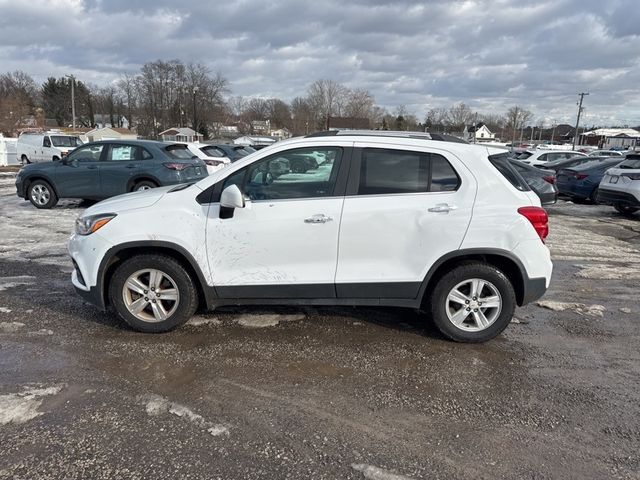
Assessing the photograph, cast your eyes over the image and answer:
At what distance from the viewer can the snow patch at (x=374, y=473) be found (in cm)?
253

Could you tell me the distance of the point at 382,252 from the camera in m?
4.00

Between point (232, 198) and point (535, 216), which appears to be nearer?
point (232, 198)

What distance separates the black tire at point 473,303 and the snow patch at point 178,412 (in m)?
2.15

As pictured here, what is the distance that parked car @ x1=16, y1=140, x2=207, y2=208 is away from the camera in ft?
34.2

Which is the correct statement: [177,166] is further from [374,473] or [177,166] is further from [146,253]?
[374,473]

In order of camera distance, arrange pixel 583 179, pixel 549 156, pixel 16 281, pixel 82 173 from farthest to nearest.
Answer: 1. pixel 549 156
2. pixel 583 179
3. pixel 82 173
4. pixel 16 281

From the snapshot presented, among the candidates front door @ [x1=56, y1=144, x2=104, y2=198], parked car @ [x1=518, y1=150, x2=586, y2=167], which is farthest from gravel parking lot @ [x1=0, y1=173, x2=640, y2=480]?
parked car @ [x1=518, y1=150, x2=586, y2=167]

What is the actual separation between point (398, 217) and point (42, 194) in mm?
10517

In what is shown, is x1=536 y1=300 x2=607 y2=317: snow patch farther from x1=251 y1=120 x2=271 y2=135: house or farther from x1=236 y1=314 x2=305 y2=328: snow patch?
x1=251 y1=120 x2=271 y2=135: house

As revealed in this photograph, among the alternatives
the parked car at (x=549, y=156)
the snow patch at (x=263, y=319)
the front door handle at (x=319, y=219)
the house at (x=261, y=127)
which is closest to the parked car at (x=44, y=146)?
the parked car at (x=549, y=156)

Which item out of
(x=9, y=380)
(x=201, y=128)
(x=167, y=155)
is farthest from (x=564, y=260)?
(x=201, y=128)

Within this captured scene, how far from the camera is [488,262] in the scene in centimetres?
416

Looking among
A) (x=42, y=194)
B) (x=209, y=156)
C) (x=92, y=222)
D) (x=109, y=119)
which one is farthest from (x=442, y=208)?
(x=109, y=119)

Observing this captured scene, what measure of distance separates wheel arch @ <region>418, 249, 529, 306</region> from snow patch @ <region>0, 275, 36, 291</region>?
190 inches
